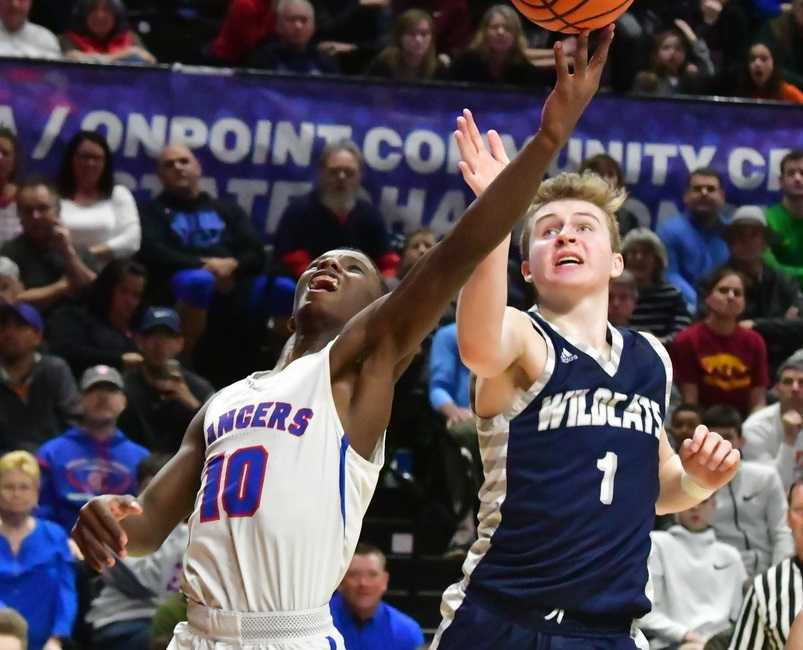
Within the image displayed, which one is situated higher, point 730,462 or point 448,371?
point 448,371

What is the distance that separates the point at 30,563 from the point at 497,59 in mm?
5193

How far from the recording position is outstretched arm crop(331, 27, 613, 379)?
4.17 meters

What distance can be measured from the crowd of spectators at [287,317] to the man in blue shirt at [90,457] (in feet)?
0.04

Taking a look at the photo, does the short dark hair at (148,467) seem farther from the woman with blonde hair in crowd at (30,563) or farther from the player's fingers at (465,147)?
the player's fingers at (465,147)

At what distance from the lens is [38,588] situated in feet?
25.4

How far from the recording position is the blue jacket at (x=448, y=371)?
9.23 metres

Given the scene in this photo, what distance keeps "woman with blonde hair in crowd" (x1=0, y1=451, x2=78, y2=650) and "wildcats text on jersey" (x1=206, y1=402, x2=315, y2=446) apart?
A: 11.2 ft

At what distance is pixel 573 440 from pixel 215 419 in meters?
1.00

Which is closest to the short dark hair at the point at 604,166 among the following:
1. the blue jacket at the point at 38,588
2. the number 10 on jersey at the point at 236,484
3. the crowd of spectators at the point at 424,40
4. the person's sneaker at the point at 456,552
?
the crowd of spectators at the point at 424,40

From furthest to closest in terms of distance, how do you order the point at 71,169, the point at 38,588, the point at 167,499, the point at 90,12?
the point at 90,12, the point at 71,169, the point at 38,588, the point at 167,499

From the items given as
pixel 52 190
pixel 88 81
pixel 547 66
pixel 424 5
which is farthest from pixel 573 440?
pixel 424 5

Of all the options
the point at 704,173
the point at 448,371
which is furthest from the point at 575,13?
the point at 704,173

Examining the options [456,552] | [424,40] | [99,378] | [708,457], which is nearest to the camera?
[708,457]

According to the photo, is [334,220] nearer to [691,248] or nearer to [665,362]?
[691,248]
